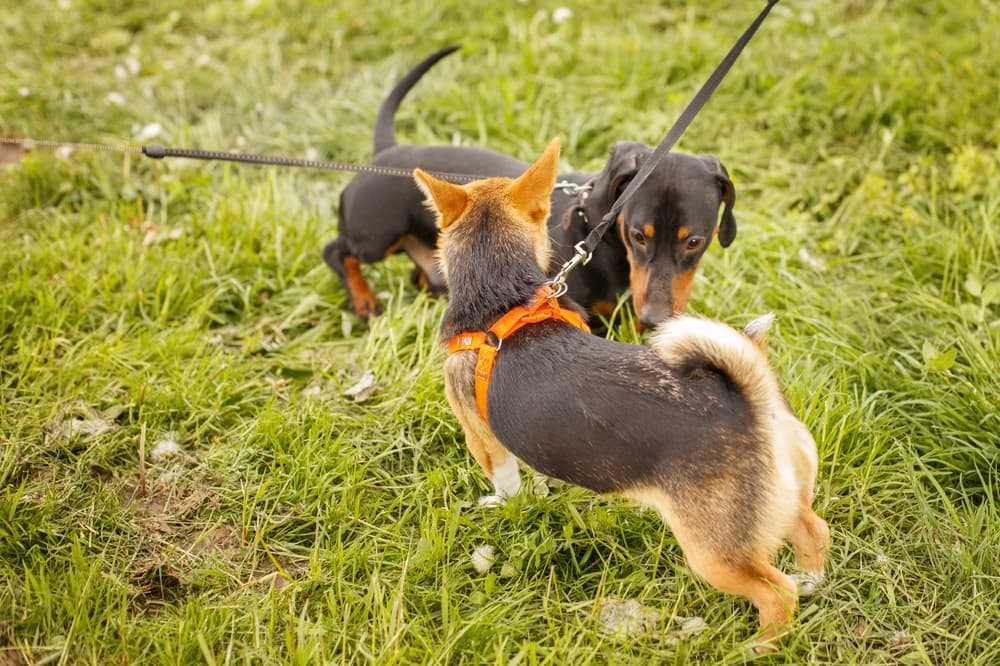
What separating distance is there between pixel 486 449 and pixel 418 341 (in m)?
1.12

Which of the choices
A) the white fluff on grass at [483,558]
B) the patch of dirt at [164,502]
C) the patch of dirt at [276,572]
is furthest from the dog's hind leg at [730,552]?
the patch of dirt at [164,502]

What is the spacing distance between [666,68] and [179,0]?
491 centimetres

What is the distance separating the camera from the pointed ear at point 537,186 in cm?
268

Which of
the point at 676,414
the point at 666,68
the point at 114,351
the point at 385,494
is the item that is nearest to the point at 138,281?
the point at 114,351

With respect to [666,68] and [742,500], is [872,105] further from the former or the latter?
[742,500]

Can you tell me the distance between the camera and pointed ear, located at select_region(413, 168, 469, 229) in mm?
2686

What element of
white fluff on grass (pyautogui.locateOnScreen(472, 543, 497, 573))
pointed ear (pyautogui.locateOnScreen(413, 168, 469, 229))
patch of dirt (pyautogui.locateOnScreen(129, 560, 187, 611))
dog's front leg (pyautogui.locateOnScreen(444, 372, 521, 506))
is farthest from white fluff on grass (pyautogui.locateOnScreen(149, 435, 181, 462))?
pointed ear (pyautogui.locateOnScreen(413, 168, 469, 229))

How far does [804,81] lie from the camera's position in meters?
5.28

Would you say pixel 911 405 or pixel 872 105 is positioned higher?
pixel 872 105

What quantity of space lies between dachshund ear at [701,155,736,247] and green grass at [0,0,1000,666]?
1.88ft

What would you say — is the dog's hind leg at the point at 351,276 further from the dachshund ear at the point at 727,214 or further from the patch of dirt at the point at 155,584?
the dachshund ear at the point at 727,214

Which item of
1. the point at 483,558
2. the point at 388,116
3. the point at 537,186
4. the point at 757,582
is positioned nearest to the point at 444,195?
the point at 537,186

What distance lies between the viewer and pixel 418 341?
12.7 ft

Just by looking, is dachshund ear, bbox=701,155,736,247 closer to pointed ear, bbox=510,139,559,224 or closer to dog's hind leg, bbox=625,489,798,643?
pointed ear, bbox=510,139,559,224
